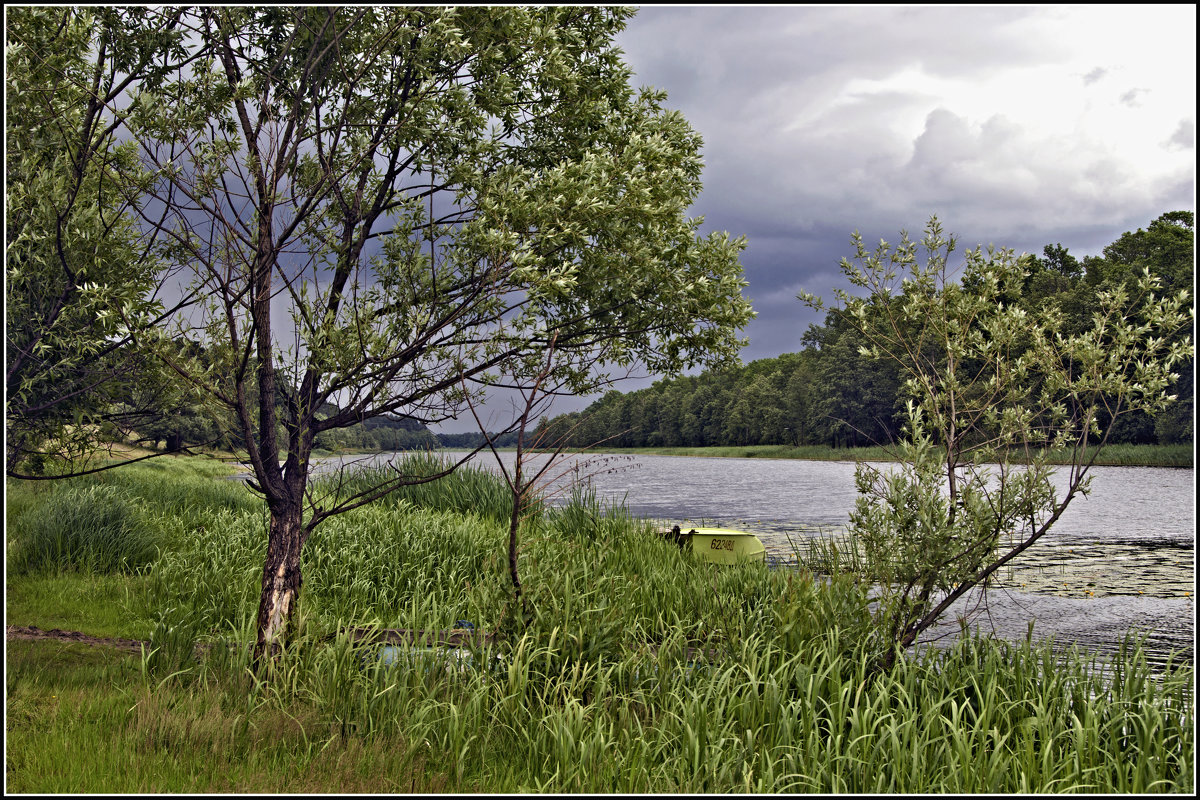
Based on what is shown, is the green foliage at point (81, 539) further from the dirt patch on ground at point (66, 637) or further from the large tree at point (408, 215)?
the large tree at point (408, 215)

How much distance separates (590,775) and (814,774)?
1406mm

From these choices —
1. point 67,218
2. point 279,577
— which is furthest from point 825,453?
point 67,218

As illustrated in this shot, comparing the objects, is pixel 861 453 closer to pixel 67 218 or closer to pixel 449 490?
pixel 449 490

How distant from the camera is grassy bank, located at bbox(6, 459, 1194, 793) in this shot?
434cm

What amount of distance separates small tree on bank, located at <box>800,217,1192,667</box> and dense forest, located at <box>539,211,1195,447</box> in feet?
60.9

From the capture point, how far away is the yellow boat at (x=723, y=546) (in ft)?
35.4

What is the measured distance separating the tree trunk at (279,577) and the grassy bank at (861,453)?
4873 millimetres

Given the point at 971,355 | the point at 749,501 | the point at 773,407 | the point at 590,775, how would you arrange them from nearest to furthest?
the point at 590,775 → the point at 971,355 → the point at 749,501 → the point at 773,407

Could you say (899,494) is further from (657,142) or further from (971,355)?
(657,142)

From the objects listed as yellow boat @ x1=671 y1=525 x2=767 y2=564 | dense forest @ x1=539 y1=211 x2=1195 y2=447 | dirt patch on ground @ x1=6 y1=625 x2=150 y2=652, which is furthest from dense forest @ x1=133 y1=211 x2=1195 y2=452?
yellow boat @ x1=671 y1=525 x2=767 y2=564

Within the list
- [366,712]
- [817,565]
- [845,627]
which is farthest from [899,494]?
Result: [817,565]

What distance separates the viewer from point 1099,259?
56.1 metres

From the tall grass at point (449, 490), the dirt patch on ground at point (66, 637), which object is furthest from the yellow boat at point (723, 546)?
the dirt patch on ground at point (66, 637)

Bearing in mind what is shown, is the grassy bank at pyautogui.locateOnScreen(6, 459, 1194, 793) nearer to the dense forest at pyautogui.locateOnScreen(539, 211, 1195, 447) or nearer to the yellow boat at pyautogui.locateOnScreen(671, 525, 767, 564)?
the yellow boat at pyautogui.locateOnScreen(671, 525, 767, 564)
